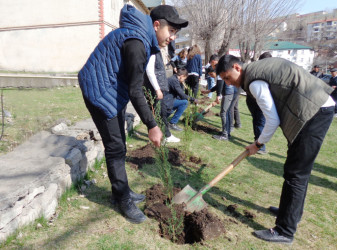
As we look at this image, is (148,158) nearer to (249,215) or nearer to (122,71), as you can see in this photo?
(249,215)

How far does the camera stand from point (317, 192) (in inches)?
133

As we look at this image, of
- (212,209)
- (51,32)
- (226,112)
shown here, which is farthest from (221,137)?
(51,32)

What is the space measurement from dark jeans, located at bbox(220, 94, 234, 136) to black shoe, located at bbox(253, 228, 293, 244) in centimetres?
304

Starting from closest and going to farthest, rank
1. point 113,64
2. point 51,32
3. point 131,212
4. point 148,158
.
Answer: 1. point 113,64
2. point 131,212
3. point 148,158
4. point 51,32

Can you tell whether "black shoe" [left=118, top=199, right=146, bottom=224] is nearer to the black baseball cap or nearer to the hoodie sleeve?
the hoodie sleeve

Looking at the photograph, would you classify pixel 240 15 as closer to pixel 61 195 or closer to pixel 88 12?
pixel 88 12

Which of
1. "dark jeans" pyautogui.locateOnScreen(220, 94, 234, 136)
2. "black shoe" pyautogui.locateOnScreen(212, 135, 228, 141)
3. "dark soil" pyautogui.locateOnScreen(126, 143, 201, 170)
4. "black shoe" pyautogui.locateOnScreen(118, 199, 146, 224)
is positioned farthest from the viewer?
"black shoe" pyautogui.locateOnScreen(212, 135, 228, 141)

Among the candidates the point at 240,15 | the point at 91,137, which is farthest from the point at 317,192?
the point at 240,15

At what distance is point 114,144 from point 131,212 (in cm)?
75

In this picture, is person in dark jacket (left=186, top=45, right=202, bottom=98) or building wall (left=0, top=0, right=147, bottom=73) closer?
person in dark jacket (left=186, top=45, right=202, bottom=98)

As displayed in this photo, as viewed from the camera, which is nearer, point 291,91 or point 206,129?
point 291,91

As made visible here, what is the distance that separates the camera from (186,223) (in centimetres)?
249

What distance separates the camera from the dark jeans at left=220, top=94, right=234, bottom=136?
5070mm

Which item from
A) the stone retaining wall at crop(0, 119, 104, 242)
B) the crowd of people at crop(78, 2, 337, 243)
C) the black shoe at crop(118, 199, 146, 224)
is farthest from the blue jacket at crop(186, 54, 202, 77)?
the black shoe at crop(118, 199, 146, 224)
